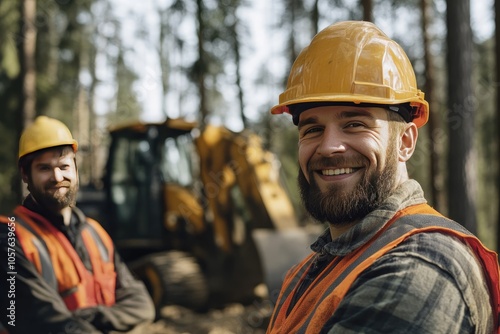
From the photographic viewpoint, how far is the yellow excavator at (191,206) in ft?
26.0

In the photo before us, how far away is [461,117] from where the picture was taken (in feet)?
25.1

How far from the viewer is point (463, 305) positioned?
1.34 m

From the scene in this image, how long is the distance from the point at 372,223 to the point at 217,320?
22.1 ft

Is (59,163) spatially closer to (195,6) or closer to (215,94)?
(195,6)

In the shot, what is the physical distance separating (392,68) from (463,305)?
28.4 inches

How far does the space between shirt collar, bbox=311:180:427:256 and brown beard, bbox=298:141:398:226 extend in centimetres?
4

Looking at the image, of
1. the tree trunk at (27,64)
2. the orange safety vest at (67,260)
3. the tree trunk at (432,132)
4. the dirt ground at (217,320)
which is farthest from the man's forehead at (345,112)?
the tree trunk at (432,132)

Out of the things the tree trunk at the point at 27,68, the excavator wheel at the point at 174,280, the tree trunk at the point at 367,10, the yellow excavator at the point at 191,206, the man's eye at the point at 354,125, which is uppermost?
the tree trunk at the point at 367,10

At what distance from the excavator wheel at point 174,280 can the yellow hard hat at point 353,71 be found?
21.1 ft

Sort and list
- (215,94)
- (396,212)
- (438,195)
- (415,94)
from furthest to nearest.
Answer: (215,94) → (438,195) → (415,94) → (396,212)

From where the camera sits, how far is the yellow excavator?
7.92 metres

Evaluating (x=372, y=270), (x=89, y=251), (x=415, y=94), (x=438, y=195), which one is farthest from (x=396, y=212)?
(x=438, y=195)

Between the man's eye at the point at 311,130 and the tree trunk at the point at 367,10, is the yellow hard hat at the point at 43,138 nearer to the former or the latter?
the man's eye at the point at 311,130

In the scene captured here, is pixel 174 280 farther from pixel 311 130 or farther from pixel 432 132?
pixel 432 132
